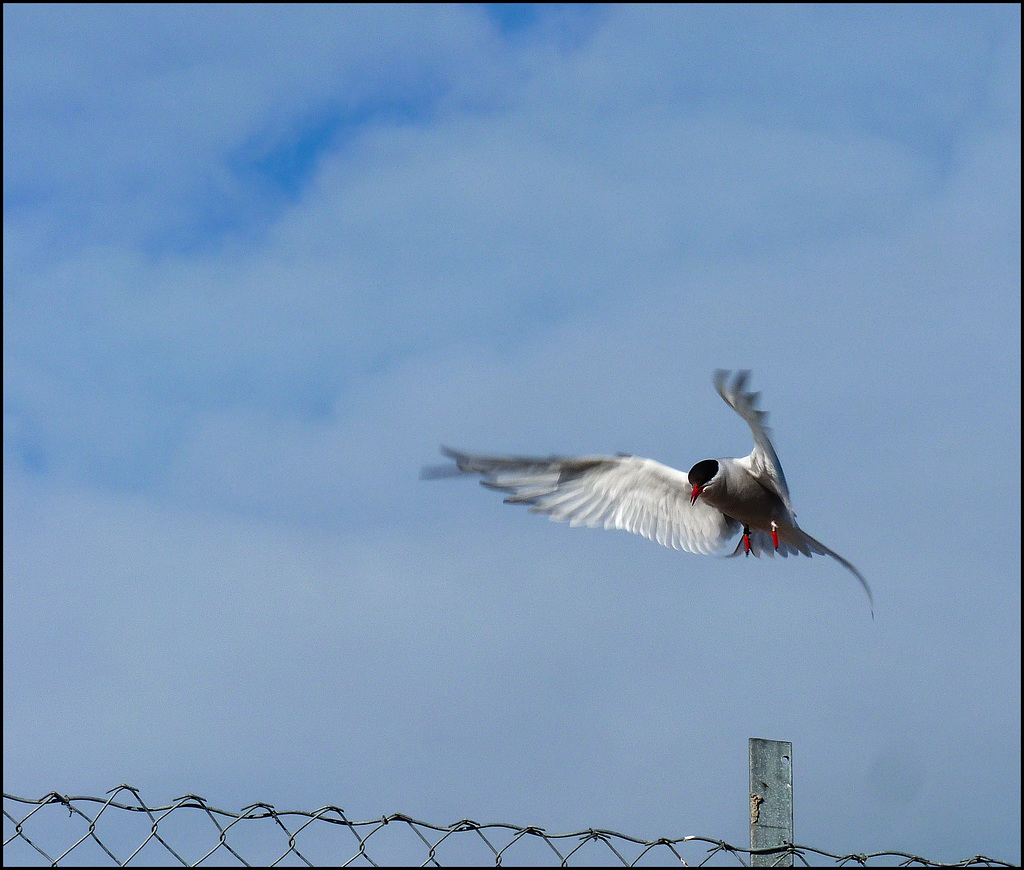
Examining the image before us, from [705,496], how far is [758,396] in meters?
1.57

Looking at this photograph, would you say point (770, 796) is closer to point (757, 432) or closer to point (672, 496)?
point (757, 432)

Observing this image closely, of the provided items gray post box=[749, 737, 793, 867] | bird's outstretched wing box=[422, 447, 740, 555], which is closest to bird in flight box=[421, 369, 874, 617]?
bird's outstretched wing box=[422, 447, 740, 555]

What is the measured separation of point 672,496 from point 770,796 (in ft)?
14.8

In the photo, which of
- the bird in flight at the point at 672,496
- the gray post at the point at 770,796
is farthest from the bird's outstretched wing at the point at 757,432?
the gray post at the point at 770,796

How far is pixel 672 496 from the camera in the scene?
8.26 m

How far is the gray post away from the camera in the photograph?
3785mm

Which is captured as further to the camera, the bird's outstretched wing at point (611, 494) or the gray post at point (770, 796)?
the bird's outstretched wing at point (611, 494)

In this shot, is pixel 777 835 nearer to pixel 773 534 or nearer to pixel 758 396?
pixel 758 396

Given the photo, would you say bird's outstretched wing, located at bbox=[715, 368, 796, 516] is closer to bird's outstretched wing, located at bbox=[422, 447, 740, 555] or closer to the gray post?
bird's outstretched wing, located at bbox=[422, 447, 740, 555]

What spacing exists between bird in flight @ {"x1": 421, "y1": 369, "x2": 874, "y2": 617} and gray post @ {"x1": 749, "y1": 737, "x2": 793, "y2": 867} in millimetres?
3312

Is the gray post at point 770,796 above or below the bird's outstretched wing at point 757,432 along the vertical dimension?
below

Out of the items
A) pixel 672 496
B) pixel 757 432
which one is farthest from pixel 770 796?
pixel 672 496

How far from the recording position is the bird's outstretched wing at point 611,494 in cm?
711

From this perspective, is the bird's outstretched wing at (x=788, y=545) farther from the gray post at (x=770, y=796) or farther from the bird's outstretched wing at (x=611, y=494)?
the gray post at (x=770, y=796)
